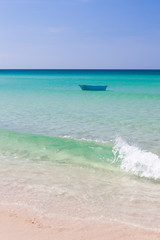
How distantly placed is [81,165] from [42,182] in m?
1.68

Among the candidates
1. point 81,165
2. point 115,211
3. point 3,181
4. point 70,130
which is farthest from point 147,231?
point 70,130

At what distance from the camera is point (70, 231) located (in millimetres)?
3992

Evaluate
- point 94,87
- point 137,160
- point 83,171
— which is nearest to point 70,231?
point 83,171

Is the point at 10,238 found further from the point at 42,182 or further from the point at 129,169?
the point at 129,169

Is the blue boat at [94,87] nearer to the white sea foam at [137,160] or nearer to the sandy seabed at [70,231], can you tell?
the white sea foam at [137,160]

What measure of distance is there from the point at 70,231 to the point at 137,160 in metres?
4.20

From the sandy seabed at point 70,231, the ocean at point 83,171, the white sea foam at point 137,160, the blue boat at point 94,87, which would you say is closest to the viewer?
the sandy seabed at point 70,231

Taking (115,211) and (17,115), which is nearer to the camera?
(115,211)

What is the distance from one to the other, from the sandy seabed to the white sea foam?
2.78 m

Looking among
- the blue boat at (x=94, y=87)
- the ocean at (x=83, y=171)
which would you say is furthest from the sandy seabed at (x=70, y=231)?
the blue boat at (x=94, y=87)

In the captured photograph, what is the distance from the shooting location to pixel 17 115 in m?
16.5

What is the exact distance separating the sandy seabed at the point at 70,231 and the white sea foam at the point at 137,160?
9.11 feet

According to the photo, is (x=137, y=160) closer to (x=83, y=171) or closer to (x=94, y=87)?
(x=83, y=171)

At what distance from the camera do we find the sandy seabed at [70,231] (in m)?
3.81
